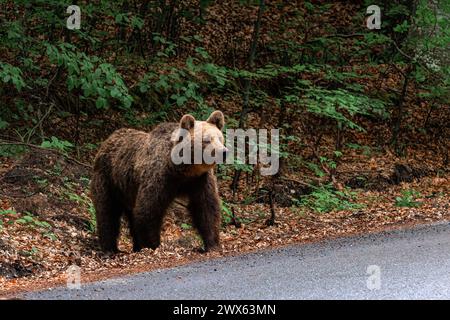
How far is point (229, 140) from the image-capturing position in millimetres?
12883

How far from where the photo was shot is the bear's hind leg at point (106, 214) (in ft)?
36.4

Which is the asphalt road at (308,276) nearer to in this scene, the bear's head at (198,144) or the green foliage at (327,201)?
the bear's head at (198,144)

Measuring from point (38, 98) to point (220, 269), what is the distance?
8016 millimetres

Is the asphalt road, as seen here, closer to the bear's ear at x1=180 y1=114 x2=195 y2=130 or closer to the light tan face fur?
the light tan face fur

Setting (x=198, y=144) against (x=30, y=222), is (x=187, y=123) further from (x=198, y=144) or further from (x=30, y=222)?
(x=30, y=222)

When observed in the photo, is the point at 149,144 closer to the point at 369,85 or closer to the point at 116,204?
the point at 116,204

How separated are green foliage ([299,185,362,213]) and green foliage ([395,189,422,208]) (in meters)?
0.76

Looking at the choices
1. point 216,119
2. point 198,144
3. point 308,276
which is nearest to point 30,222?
point 198,144

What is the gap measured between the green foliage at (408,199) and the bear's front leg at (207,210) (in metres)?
5.24

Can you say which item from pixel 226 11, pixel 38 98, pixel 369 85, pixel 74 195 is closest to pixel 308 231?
pixel 74 195

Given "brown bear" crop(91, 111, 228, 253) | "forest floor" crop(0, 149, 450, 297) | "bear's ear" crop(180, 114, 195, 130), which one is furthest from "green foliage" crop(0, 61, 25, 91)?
"bear's ear" crop(180, 114, 195, 130)
